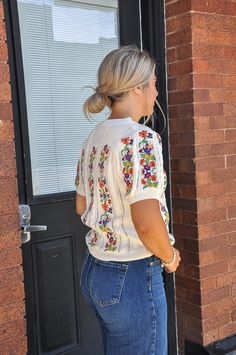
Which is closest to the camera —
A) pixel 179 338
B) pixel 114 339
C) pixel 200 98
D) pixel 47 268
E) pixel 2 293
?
pixel 114 339

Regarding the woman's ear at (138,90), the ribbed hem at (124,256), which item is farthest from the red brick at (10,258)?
the woman's ear at (138,90)

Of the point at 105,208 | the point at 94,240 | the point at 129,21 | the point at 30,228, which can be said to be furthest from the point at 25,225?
the point at 129,21

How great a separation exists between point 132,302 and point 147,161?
0.55 m

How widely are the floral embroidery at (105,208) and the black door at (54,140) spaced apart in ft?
3.00

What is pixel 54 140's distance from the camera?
9.37 ft

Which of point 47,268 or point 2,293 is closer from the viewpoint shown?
point 2,293

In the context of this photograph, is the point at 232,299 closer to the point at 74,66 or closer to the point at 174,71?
the point at 174,71

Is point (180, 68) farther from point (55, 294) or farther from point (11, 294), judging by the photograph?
point (11, 294)

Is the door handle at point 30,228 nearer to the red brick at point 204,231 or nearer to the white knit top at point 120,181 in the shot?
the white knit top at point 120,181

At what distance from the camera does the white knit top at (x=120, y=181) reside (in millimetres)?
1792

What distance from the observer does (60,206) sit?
9.38 feet

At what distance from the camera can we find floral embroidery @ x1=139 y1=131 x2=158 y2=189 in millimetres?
1787

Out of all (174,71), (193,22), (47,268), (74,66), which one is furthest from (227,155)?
(47,268)

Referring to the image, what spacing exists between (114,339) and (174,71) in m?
1.83
